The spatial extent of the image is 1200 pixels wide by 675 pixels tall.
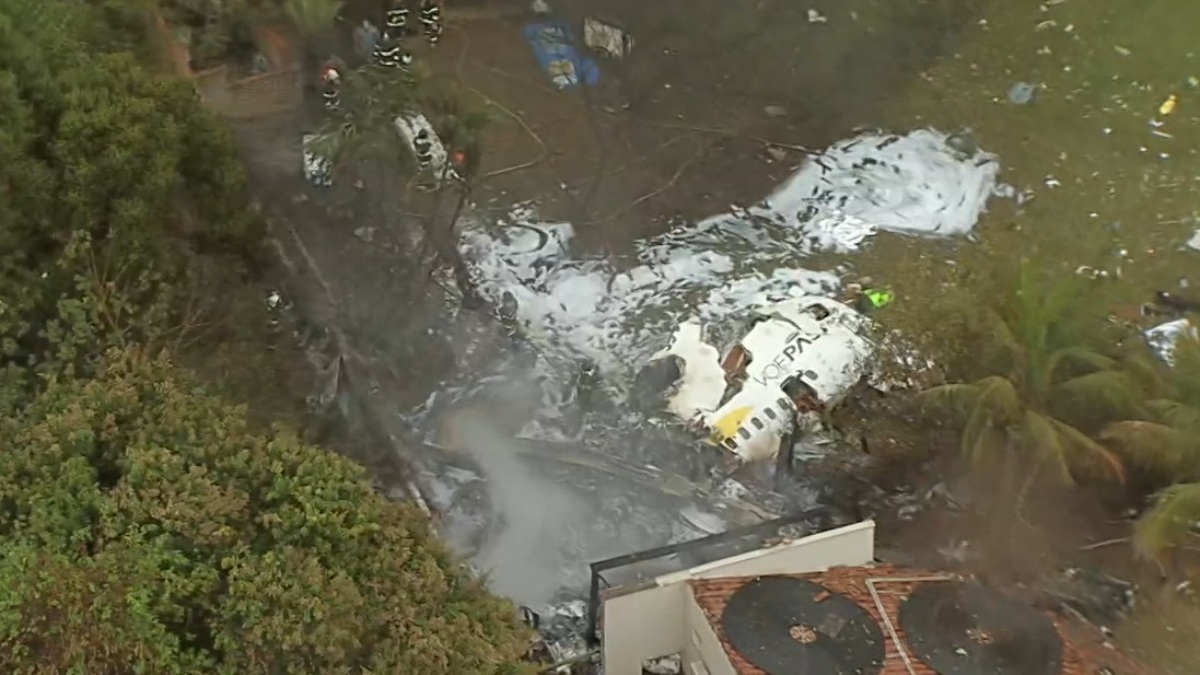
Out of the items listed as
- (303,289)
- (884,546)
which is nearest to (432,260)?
(303,289)

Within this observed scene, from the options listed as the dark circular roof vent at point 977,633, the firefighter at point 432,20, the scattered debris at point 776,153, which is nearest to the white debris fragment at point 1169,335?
the dark circular roof vent at point 977,633

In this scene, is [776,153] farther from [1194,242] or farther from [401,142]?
[1194,242]

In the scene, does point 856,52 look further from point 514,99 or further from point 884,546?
point 884,546

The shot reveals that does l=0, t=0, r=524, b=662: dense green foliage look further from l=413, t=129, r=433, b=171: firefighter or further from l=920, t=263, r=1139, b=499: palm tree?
l=920, t=263, r=1139, b=499: palm tree

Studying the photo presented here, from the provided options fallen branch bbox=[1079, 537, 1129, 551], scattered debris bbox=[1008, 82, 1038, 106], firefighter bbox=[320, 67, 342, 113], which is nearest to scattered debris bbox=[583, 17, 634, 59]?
firefighter bbox=[320, 67, 342, 113]

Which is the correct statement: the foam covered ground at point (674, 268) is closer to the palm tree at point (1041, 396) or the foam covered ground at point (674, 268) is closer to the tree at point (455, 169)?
the tree at point (455, 169)

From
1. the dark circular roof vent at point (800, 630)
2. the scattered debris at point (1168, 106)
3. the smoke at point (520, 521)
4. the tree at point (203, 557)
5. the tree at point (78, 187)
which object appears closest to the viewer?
the tree at point (203, 557)

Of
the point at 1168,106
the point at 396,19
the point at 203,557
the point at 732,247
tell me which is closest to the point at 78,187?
the point at 203,557
